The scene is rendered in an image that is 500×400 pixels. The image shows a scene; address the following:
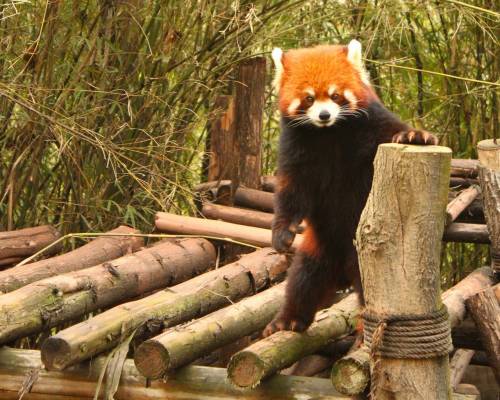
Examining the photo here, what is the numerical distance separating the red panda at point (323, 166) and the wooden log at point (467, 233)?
126 cm

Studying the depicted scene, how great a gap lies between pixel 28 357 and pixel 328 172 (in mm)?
1240

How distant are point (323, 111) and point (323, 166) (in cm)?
21

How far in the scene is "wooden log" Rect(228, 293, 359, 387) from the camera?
3250mm

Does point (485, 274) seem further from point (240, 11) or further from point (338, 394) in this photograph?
A: point (240, 11)

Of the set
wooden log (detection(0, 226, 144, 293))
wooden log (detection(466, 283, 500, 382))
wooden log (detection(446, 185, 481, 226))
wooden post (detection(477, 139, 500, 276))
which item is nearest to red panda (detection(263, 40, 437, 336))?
wooden log (detection(466, 283, 500, 382))

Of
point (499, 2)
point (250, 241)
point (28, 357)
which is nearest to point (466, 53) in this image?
point (499, 2)

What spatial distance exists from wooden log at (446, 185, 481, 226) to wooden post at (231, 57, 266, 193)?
108 centimetres

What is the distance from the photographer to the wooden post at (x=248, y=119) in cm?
534

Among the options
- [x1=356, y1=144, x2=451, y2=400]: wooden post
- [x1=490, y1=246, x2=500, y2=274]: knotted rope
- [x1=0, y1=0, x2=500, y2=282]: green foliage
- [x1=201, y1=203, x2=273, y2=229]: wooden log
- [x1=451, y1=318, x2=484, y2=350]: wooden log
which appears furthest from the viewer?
[x1=201, y1=203, x2=273, y2=229]: wooden log

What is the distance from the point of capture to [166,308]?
3.80 metres

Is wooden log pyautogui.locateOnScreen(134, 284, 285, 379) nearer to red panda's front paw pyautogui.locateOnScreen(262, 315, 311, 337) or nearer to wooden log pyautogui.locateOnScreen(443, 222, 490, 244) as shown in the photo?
red panda's front paw pyautogui.locateOnScreen(262, 315, 311, 337)

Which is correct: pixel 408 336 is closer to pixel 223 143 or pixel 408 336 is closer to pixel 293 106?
pixel 293 106

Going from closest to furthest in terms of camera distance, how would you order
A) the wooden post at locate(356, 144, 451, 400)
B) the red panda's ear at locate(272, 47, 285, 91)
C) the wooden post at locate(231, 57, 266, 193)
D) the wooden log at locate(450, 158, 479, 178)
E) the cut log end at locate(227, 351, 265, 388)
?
the wooden post at locate(356, 144, 451, 400)
the cut log end at locate(227, 351, 265, 388)
the red panda's ear at locate(272, 47, 285, 91)
the wooden log at locate(450, 158, 479, 178)
the wooden post at locate(231, 57, 266, 193)

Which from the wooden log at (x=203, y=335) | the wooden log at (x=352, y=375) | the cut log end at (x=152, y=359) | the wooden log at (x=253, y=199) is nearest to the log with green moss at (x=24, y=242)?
the wooden log at (x=253, y=199)
